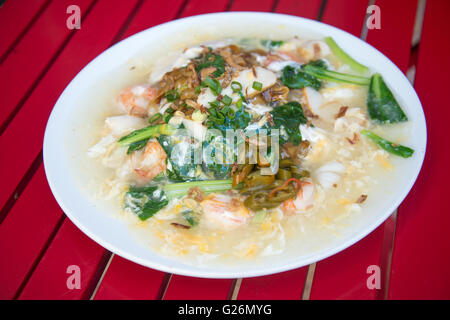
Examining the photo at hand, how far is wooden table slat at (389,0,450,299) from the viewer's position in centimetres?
151

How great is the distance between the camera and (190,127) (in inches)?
74.7

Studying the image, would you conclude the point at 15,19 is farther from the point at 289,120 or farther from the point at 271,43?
the point at 289,120

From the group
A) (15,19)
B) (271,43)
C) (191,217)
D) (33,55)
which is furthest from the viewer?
(15,19)

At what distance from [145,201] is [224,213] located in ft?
1.18

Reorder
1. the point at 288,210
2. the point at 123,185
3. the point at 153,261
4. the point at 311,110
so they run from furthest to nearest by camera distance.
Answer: the point at 311,110
the point at 123,185
the point at 288,210
the point at 153,261

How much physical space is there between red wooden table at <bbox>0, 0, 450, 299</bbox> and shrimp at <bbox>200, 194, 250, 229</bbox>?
0.75ft

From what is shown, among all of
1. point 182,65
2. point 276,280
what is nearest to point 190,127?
point 182,65

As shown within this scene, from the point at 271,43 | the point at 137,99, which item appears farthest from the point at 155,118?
the point at 271,43

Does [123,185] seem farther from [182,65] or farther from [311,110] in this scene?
[311,110]

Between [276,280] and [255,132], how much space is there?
2.20ft

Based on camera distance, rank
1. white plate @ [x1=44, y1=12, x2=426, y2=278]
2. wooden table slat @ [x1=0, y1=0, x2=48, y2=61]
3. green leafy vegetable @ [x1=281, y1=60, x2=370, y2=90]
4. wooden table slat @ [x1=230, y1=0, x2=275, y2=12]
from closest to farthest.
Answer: white plate @ [x1=44, y1=12, x2=426, y2=278] < green leafy vegetable @ [x1=281, y1=60, x2=370, y2=90] < wooden table slat @ [x1=0, y1=0, x2=48, y2=61] < wooden table slat @ [x1=230, y1=0, x2=275, y2=12]

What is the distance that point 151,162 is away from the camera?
73.4 inches

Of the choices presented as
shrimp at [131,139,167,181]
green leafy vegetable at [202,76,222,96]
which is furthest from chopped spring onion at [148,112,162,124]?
green leafy vegetable at [202,76,222,96]

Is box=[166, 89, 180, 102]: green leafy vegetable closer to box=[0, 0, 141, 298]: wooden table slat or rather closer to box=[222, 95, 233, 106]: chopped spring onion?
box=[222, 95, 233, 106]: chopped spring onion
